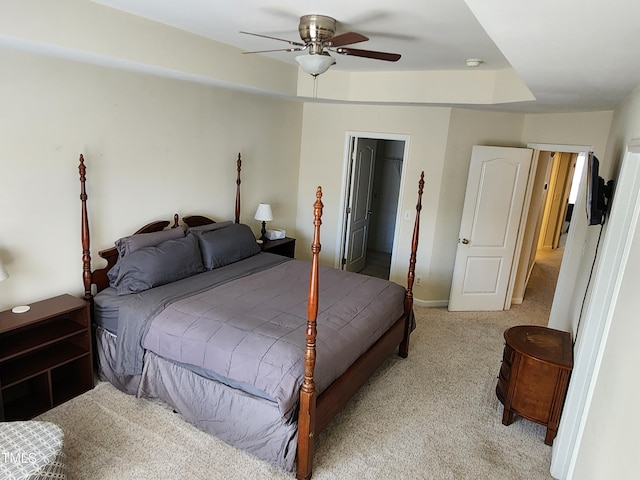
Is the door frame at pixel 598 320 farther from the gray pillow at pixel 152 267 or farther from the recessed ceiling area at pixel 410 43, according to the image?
the gray pillow at pixel 152 267

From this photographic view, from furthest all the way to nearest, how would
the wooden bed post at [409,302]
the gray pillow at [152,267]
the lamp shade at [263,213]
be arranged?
1. the lamp shade at [263,213]
2. the wooden bed post at [409,302]
3. the gray pillow at [152,267]

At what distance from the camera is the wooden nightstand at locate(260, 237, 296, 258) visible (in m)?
4.95

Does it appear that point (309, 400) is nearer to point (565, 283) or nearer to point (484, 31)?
point (484, 31)

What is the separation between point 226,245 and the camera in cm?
414

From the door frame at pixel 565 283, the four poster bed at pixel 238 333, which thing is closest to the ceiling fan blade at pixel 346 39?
the four poster bed at pixel 238 333

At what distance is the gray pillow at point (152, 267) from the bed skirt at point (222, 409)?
2.14 ft

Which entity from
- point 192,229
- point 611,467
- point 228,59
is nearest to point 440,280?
point 192,229

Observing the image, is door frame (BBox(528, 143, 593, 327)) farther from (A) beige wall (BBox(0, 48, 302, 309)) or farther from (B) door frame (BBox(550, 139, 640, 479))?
(A) beige wall (BBox(0, 48, 302, 309))

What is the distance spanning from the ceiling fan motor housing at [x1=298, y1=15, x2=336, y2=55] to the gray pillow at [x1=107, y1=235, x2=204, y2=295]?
2008 millimetres

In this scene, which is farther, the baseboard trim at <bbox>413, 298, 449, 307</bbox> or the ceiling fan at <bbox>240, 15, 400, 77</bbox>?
the baseboard trim at <bbox>413, 298, 449, 307</bbox>

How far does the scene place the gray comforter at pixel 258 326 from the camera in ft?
8.35

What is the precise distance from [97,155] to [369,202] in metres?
3.95

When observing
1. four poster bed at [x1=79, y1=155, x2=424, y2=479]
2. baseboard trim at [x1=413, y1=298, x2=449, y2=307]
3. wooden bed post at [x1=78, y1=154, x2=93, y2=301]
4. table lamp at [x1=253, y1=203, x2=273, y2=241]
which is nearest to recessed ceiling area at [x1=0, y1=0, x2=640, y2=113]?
wooden bed post at [x1=78, y1=154, x2=93, y2=301]

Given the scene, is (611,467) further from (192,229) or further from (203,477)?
(192,229)
